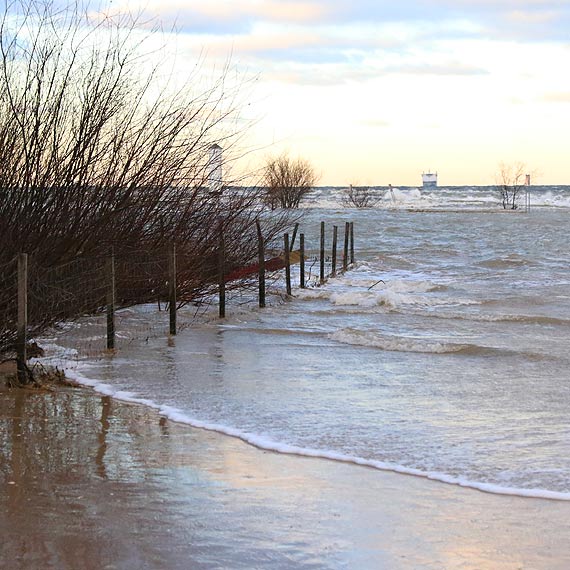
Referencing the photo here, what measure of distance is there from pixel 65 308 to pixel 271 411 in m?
4.01

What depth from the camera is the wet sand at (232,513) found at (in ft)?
16.3

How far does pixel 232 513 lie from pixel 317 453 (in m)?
1.68

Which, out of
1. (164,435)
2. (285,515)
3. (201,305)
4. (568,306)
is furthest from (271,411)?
(568,306)

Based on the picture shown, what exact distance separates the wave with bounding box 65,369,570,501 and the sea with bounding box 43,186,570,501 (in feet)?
0.05

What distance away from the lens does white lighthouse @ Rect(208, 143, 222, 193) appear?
15.0 meters

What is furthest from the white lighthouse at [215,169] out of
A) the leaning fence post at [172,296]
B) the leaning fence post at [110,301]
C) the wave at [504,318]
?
the wave at [504,318]

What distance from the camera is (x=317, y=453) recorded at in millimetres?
7246

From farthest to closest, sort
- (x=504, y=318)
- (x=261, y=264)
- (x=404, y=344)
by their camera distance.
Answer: (x=261, y=264), (x=504, y=318), (x=404, y=344)

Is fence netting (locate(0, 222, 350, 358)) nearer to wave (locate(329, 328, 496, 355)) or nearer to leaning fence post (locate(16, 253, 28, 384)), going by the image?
leaning fence post (locate(16, 253, 28, 384))

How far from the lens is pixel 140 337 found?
1403 cm

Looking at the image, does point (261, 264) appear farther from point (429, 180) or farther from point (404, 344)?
point (429, 180)

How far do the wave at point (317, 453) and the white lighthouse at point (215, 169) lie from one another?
611 cm

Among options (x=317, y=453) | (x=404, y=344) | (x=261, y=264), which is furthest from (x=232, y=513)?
(x=261, y=264)

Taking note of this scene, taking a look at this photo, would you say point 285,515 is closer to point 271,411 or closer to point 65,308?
point 271,411
